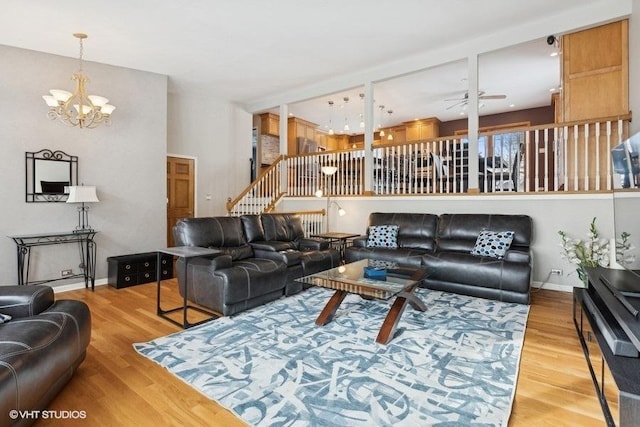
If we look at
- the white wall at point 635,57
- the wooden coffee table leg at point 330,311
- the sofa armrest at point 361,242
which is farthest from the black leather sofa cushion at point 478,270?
the white wall at point 635,57

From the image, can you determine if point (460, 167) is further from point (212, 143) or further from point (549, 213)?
point (212, 143)

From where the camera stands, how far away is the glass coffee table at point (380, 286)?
2.76 metres

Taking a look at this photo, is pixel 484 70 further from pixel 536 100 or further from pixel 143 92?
pixel 143 92

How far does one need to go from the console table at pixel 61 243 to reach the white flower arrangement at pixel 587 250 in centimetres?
611

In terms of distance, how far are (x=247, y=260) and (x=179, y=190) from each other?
12.0 ft

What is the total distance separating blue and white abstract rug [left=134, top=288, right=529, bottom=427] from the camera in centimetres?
186

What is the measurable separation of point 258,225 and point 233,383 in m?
2.82

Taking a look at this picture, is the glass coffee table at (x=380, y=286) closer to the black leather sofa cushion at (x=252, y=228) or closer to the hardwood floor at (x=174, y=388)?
the hardwood floor at (x=174, y=388)

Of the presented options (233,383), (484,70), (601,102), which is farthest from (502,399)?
(484,70)

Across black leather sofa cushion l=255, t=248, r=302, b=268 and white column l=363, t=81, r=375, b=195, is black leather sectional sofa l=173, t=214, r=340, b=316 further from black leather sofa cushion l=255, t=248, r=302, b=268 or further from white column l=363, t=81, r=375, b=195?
white column l=363, t=81, r=375, b=195

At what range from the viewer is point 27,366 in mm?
1582

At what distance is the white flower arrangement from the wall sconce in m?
5.99

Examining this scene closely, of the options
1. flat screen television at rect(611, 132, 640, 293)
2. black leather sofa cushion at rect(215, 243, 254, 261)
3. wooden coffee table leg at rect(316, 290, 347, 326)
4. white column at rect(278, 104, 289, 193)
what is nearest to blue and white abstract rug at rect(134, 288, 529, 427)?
wooden coffee table leg at rect(316, 290, 347, 326)

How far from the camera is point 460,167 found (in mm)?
5324
